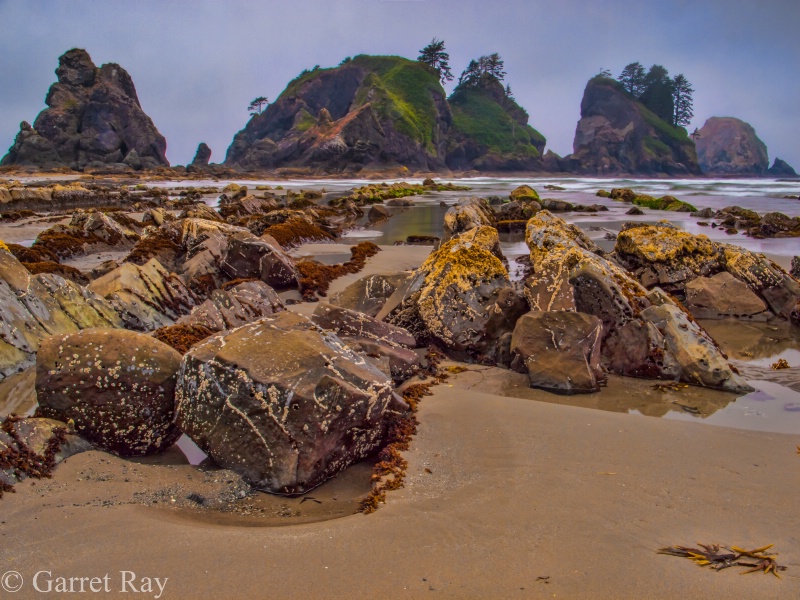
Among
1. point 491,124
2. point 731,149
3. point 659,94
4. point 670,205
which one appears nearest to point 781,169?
point 731,149

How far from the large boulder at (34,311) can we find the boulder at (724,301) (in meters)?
8.05

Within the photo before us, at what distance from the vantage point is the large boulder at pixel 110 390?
3486 millimetres

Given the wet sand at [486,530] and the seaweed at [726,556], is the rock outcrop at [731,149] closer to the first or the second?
the wet sand at [486,530]

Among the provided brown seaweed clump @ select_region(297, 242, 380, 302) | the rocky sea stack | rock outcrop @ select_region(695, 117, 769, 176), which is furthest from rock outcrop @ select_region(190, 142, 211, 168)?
rock outcrop @ select_region(695, 117, 769, 176)

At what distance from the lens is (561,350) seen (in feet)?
15.9

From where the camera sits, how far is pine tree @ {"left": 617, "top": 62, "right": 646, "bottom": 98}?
382 feet

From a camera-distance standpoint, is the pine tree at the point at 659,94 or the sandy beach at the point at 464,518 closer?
the sandy beach at the point at 464,518

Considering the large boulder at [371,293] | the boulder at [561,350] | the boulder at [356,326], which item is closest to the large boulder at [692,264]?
the boulder at [561,350]

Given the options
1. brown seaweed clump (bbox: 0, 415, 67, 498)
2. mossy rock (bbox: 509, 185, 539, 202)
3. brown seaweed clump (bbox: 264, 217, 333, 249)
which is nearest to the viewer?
brown seaweed clump (bbox: 0, 415, 67, 498)

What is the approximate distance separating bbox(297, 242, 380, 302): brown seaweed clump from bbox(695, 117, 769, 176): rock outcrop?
154 m

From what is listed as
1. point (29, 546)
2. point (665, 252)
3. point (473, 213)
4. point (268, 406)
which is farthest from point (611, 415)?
point (473, 213)

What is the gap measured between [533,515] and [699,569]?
0.79 meters

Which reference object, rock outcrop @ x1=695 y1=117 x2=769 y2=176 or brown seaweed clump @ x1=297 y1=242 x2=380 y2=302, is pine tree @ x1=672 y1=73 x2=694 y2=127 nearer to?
rock outcrop @ x1=695 y1=117 x2=769 y2=176

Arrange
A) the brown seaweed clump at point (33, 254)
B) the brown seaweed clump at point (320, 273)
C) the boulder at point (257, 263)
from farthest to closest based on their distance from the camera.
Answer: the brown seaweed clump at point (33, 254)
the boulder at point (257, 263)
the brown seaweed clump at point (320, 273)
